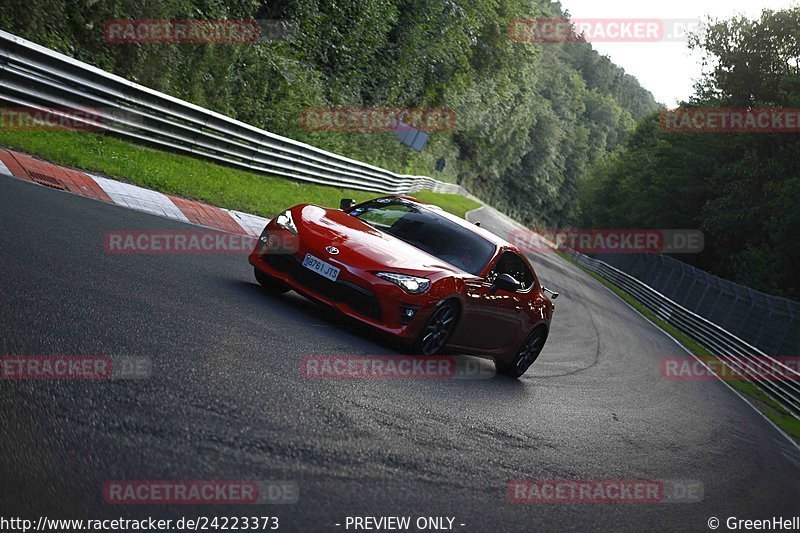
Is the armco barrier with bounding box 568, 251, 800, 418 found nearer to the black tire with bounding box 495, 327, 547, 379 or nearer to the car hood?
the black tire with bounding box 495, 327, 547, 379

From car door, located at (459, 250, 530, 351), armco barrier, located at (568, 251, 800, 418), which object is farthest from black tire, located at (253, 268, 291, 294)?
armco barrier, located at (568, 251, 800, 418)

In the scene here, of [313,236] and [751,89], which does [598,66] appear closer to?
[751,89]

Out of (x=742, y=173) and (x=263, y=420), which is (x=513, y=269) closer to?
(x=263, y=420)

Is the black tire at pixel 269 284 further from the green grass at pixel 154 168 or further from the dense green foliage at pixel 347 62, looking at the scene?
the dense green foliage at pixel 347 62

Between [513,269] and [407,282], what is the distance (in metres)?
2.15

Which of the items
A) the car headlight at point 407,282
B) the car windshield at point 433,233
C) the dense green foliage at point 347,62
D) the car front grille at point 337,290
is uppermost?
the dense green foliage at point 347,62

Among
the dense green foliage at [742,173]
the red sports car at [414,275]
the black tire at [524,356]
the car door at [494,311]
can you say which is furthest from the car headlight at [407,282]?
the dense green foliage at [742,173]

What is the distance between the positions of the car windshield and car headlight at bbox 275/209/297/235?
1.00 meters

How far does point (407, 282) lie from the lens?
813cm

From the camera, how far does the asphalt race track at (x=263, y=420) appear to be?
3.98 meters

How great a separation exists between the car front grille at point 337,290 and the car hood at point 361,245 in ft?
0.67

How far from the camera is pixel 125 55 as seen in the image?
18359 mm

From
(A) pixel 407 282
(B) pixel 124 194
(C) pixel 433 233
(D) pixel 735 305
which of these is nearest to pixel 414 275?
(A) pixel 407 282

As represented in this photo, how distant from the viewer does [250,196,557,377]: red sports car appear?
8.12 meters
